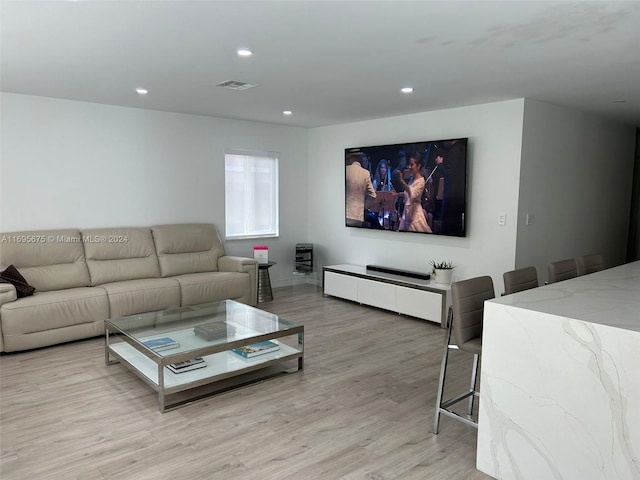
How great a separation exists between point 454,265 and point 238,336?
9.46 feet

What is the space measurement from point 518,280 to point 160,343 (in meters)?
2.52

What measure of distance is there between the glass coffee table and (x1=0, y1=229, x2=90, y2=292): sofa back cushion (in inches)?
43.7

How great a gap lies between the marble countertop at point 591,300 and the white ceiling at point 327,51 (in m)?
1.51

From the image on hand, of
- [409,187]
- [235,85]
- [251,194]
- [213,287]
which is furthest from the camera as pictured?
[251,194]

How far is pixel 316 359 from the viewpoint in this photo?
409 centimetres

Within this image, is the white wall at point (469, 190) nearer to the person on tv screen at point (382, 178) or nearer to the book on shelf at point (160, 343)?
the person on tv screen at point (382, 178)

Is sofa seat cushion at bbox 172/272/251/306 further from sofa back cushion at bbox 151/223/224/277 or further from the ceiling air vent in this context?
the ceiling air vent

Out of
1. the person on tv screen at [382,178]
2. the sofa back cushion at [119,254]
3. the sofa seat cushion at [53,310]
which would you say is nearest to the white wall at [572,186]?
the person on tv screen at [382,178]

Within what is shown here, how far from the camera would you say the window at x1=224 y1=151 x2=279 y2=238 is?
654cm

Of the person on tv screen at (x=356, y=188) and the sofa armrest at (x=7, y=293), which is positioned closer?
the sofa armrest at (x=7, y=293)

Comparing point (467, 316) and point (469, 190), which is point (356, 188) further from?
point (467, 316)

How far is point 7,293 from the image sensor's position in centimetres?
412

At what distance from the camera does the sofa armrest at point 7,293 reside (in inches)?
161

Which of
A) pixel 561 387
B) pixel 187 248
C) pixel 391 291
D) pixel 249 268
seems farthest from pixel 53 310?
pixel 561 387
